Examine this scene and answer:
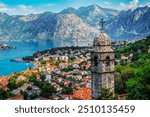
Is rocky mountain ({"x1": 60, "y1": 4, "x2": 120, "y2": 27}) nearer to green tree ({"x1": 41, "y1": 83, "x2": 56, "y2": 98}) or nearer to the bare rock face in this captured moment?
the bare rock face

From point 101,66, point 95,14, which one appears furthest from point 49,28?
point 101,66

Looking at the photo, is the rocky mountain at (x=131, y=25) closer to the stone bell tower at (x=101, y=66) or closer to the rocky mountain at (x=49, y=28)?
the rocky mountain at (x=49, y=28)

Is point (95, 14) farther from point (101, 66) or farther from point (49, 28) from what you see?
point (101, 66)

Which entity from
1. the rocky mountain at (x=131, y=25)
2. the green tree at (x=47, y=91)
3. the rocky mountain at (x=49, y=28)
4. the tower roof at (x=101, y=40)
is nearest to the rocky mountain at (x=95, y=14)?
the rocky mountain at (x=49, y=28)

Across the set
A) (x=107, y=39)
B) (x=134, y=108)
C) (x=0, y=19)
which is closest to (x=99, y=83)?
(x=107, y=39)

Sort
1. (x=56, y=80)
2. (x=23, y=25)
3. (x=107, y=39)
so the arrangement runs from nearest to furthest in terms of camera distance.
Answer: (x=107, y=39), (x=56, y=80), (x=23, y=25)

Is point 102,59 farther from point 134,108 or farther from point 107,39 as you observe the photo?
point 134,108
